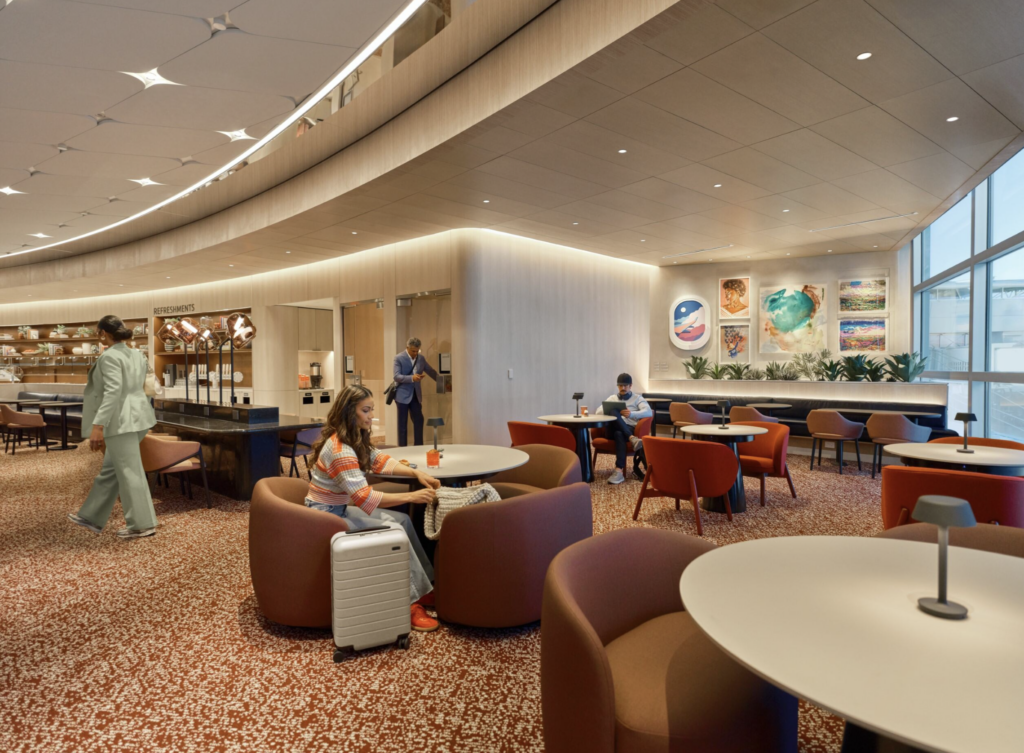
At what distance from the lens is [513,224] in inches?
331

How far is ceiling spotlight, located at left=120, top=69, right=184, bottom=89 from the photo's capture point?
3.68 meters

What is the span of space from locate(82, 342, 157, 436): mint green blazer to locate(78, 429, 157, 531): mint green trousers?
10cm

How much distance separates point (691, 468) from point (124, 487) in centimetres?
470

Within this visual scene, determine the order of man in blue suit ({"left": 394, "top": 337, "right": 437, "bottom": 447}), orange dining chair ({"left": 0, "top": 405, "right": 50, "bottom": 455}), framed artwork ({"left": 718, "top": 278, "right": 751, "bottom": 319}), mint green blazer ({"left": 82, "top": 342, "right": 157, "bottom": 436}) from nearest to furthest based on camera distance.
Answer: mint green blazer ({"left": 82, "top": 342, "right": 157, "bottom": 436}), man in blue suit ({"left": 394, "top": 337, "right": 437, "bottom": 447}), orange dining chair ({"left": 0, "top": 405, "right": 50, "bottom": 455}), framed artwork ({"left": 718, "top": 278, "right": 751, "bottom": 319})

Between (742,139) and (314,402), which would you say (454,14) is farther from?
(314,402)

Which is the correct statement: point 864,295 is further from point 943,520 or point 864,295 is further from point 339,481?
point 943,520

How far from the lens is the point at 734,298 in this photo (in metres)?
11.3

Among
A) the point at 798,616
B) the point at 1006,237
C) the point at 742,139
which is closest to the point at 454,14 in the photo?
the point at 742,139

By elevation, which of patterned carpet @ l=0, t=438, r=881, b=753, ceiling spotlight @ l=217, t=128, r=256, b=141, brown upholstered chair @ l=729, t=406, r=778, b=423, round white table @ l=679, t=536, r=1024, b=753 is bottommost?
patterned carpet @ l=0, t=438, r=881, b=753

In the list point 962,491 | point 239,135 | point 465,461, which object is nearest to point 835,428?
point 962,491

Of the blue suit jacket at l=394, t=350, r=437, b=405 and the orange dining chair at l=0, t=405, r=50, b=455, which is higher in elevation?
the blue suit jacket at l=394, t=350, r=437, b=405

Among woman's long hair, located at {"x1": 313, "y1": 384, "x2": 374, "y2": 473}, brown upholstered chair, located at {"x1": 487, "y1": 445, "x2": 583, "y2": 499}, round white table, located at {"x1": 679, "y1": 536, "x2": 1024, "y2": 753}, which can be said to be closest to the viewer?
round white table, located at {"x1": 679, "y1": 536, "x2": 1024, "y2": 753}

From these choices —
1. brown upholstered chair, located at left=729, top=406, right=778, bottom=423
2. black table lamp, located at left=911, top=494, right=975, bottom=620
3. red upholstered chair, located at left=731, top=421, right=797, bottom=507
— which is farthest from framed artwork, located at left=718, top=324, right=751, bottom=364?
black table lamp, located at left=911, top=494, right=975, bottom=620

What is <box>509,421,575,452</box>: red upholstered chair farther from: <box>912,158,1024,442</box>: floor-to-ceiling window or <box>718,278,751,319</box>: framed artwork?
<box>718,278,751,319</box>: framed artwork
